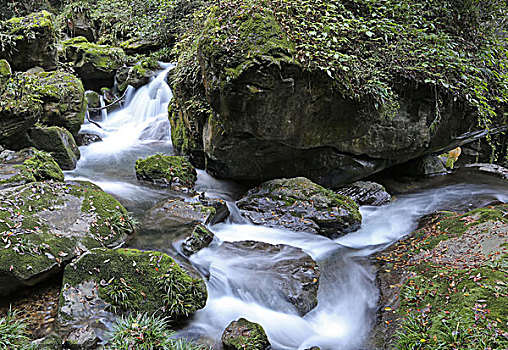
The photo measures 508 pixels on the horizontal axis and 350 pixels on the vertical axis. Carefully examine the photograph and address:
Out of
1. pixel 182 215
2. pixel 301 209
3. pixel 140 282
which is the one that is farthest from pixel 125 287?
pixel 301 209

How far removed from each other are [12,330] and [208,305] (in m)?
2.19

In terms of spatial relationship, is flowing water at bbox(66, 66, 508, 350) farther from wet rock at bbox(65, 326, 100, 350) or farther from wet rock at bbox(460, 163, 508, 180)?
wet rock at bbox(460, 163, 508, 180)

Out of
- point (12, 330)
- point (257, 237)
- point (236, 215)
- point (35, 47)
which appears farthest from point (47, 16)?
point (12, 330)

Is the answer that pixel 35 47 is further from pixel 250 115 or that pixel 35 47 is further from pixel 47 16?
pixel 250 115

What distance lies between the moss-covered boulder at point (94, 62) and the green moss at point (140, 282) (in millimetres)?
13510

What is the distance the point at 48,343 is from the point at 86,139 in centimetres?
956

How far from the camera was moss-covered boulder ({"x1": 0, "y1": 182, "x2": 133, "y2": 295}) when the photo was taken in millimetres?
4082

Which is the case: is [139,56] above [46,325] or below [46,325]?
above

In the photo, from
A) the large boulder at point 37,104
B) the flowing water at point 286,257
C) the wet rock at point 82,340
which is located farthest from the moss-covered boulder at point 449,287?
the large boulder at point 37,104

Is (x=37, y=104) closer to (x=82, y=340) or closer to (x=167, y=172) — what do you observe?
(x=167, y=172)

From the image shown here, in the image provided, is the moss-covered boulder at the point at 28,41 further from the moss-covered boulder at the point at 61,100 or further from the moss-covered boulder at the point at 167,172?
the moss-covered boulder at the point at 167,172

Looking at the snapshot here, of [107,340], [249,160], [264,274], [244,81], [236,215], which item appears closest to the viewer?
[107,340]

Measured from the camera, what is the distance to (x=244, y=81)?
608 cm

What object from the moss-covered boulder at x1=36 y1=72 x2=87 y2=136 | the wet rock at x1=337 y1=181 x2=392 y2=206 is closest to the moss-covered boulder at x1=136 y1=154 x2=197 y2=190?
the moss-covered boulder at x1=36 y1=72 x2=87 y2=136
